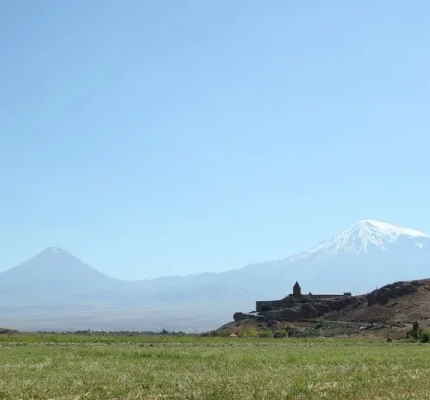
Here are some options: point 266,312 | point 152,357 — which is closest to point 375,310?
point 266,312

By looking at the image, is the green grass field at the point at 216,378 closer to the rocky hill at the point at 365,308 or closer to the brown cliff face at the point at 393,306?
the rocky hill at the point at 365,308

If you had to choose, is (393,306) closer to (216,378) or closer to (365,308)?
(365,308)

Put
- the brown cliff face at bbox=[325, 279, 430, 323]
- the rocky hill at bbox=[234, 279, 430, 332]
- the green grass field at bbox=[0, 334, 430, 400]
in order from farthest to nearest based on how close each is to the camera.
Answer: the rocky hill at bbox=[234, 279, 430, 332]
the brown cliff face at bbox=[325, 279, 430, 323]
the green grass field at bbox=[0, 334, 430, 400]

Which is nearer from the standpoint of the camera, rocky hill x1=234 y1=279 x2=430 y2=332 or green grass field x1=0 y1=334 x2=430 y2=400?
green grass field x1=0 y1=334 x2=430 y2=400

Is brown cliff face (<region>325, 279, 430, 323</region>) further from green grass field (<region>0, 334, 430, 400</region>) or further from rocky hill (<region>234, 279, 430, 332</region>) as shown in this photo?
green grass field (<region>0, 334, 430, 400</region>)

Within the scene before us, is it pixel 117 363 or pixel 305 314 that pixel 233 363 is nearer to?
pixel 117 363

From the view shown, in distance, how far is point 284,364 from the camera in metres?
29.3

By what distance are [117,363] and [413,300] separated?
317ft

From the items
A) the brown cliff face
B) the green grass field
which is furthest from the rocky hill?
the green grass field

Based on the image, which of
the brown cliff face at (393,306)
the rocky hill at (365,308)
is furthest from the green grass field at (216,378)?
the brown cliff face at (393,306)

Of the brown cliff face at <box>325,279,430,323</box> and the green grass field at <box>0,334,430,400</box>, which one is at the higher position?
the brown cliff face at <box>325,279,430,323</box>

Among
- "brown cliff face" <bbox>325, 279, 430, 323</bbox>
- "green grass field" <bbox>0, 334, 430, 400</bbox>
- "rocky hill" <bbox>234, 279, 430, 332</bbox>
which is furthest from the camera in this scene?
"rocky hill" <bbox>234, 279, 430, 332</bbox>

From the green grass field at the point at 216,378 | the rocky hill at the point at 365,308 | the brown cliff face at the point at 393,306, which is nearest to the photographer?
the green grass field at the point at 216,378

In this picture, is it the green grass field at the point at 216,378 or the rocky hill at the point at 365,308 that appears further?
the rocky hill at the point at 365,308
